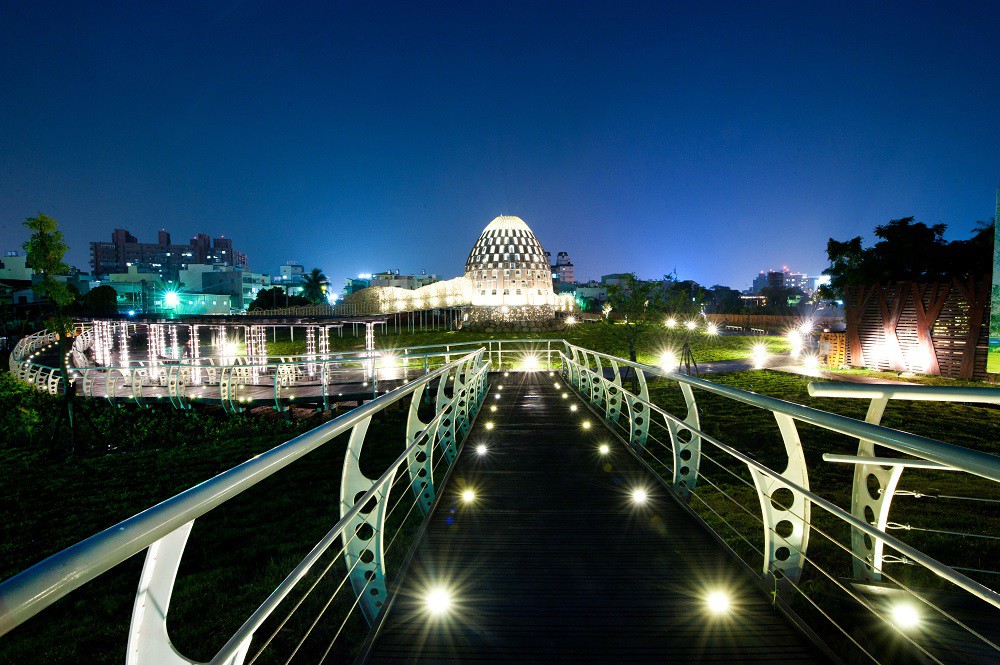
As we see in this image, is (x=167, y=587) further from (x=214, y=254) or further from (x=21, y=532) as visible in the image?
(x=214, y=254)

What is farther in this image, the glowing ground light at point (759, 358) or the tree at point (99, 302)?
the tree at point (99, 302)

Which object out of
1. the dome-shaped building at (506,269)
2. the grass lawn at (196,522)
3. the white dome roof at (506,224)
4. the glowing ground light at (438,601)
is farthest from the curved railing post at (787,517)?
the white dome roof at (506,224)

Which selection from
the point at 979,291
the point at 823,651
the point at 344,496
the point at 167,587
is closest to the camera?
the point at 167,587

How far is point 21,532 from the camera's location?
6059 mm

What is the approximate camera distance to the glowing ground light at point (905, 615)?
7.59 ft

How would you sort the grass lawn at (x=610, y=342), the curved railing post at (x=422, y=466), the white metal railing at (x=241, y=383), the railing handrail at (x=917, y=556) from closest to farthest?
the railing handrail at (x=917, y=556) → the curved railing post at (x=422, y=466) → the white metal railing at (x=241, y=383) → the grass lawn at (x=610, y=342)

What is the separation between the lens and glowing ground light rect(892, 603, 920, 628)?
7.59 ft

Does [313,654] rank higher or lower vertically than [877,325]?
lower

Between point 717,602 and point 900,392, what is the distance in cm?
144

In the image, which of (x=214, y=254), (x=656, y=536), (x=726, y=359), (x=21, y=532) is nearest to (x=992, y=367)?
(x=726, y=359)

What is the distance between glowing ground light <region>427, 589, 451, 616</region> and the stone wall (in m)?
36.9

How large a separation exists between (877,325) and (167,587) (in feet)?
73.4

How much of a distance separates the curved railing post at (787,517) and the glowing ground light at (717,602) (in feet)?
0.90

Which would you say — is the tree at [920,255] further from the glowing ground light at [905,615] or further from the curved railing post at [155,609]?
the curved railing post at [155,609]
